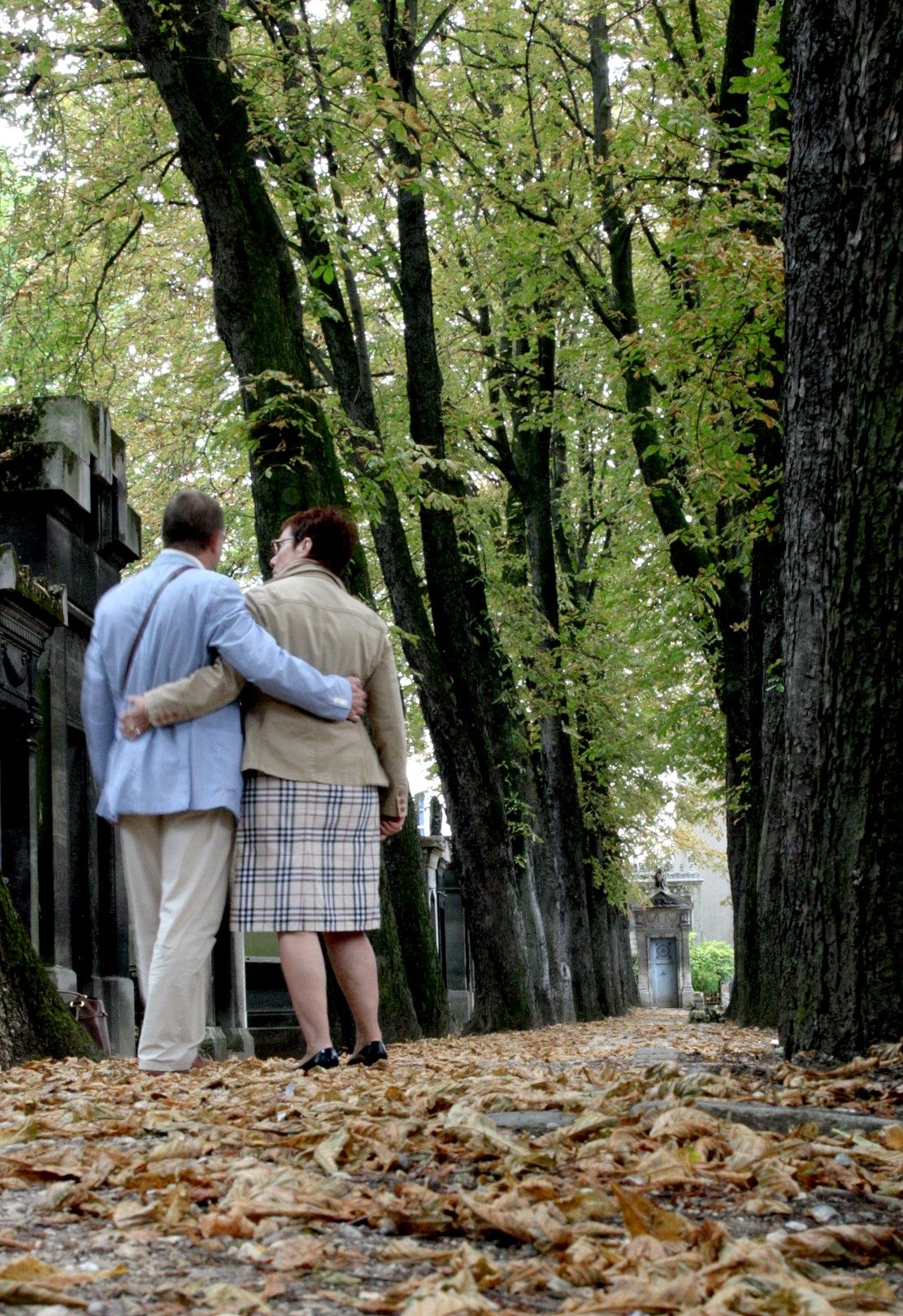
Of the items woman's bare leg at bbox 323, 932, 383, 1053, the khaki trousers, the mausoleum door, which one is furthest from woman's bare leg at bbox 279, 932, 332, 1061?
the mausoleum door

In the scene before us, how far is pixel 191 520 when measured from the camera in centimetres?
619

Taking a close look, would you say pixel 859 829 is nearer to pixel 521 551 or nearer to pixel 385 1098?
pixel 385 1098

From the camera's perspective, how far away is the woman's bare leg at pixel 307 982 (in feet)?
19.7

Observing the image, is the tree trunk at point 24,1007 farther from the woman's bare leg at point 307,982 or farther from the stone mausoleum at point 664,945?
the stone mausoleum at point 664,945

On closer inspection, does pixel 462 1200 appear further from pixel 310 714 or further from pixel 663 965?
pixel 663 965

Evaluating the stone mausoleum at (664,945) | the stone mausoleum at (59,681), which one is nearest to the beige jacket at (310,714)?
the stone mausoleum at (59,681)

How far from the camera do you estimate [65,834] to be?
11.4 metres

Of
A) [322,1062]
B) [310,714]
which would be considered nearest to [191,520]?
[310,714]

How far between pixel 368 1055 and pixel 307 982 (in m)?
0.47

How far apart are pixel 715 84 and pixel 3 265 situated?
7.26 meters

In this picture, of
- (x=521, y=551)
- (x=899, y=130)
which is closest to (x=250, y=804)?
(x=899, y=130)

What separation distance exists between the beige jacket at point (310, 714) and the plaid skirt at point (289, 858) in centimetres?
7

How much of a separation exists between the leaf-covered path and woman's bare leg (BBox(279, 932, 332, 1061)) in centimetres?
91

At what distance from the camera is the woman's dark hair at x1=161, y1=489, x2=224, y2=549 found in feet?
20.3
